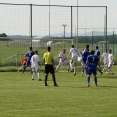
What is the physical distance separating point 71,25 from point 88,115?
1281 inches

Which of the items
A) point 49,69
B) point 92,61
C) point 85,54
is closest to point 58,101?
point 92,61

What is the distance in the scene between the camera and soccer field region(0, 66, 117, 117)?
673 inches

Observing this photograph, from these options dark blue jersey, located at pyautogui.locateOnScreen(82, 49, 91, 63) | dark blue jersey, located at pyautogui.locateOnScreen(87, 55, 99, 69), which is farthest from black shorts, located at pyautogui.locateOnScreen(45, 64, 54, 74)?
dark blue jersey, located at pyautogui.locateOnScreen(82, 49, 91, 63)

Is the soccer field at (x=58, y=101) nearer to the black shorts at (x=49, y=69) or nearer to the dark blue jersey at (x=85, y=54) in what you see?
the black shorts at (x=49, y=69)

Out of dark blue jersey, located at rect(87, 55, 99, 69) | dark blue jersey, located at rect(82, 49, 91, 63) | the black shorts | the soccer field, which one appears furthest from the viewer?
dark blue jersey, located at rect(82, 49, 91, 63)

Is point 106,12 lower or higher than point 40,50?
higher

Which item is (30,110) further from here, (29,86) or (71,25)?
(71,25)

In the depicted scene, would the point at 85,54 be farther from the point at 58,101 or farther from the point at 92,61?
the point at 58,101

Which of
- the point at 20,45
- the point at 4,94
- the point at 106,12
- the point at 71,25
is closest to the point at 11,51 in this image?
the point at 20,45

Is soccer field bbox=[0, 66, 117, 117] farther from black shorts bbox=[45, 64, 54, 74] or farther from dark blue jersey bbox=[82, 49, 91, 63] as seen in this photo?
dark blue jersey bbox=[82, 49, 91, 63]

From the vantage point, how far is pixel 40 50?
5016 cm

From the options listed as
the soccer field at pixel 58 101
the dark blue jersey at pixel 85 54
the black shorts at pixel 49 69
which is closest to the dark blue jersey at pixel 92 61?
the soccer field at pixel 58 101

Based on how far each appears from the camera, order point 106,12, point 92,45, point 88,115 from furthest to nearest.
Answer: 1. point 92,45
2. point 106,12
3. point 88,115

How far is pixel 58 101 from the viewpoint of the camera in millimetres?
20406
